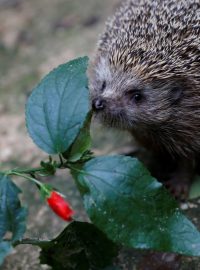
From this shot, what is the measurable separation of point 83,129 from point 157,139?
2.70 ft

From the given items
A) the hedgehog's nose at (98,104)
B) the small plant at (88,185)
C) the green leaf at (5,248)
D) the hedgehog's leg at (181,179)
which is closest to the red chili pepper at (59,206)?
the small plant at (88,185)

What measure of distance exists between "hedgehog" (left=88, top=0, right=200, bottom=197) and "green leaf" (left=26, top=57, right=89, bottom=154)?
0.58 m

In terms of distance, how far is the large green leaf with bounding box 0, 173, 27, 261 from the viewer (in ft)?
8.39

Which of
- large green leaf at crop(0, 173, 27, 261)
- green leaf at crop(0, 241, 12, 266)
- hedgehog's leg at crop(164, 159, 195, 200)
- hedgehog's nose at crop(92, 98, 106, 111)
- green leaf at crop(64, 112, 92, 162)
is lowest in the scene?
hedgehog's leg at crop(164, 159, 195, 200)

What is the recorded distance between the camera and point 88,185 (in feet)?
7.88

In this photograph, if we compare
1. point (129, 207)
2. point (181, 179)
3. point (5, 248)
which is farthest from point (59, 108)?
point (181, 179)

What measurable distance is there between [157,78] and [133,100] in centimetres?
20

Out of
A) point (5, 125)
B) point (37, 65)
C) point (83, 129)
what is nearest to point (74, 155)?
point (83, 129)

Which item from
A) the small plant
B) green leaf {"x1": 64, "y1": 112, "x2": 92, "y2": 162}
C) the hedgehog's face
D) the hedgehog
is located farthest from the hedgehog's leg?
green leaf {"x1": 64, "y1": 112, "x2": 92, "y2": 162}

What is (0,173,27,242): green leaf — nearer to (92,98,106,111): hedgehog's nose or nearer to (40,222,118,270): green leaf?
(40,222,118,270): green leaf

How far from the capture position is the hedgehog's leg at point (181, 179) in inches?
132

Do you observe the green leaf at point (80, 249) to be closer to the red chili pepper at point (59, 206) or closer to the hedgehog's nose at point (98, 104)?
the red chili pepper at point (59, 206)

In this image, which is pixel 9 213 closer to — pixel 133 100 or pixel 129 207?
pixel 129 207

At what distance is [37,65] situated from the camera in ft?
16.1
